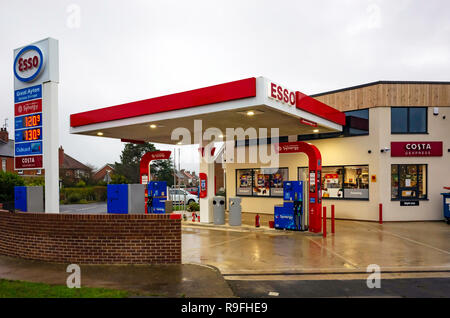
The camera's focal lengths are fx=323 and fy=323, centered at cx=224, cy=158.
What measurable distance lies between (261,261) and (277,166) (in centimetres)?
1064

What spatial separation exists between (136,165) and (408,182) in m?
50.9

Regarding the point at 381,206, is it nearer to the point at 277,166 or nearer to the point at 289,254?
the point at 277,166

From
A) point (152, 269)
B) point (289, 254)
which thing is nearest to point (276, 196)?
point (289, 254)

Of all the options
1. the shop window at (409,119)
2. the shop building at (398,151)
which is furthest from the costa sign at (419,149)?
the shop window at (409,119)

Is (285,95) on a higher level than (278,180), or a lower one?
higher

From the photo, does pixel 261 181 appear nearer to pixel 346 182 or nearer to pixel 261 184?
pixel 261 184

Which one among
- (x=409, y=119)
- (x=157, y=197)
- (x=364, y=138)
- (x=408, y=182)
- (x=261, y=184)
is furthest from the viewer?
(x=261, y=184)

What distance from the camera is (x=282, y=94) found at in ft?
32.0

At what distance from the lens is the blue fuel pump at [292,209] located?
12250 mm

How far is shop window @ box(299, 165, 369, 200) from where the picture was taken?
49.9 feet

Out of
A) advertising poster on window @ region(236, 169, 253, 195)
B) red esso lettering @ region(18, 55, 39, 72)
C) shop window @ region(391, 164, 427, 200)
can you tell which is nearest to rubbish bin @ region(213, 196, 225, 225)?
advertising poster on window @ region(236, 169, 253, 195)

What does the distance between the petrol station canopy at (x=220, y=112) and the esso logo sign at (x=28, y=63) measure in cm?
358

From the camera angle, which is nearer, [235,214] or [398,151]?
[235,214]

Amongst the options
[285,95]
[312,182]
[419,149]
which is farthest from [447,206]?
[285,95]
